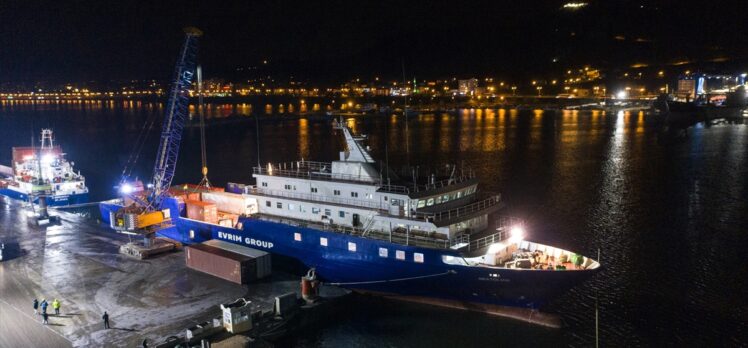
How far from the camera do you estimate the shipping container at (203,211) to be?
103 feet

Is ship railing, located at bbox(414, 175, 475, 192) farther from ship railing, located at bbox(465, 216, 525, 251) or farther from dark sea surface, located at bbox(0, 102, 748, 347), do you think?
dark sea surface, located at bbox(0, 102, 748, 347)

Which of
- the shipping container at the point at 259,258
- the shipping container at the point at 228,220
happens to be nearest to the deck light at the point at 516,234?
the shipping container at the point at 259,258

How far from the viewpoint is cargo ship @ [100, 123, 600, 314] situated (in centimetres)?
2227

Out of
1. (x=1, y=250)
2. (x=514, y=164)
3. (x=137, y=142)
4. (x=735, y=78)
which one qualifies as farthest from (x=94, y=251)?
(x=735, y=78)

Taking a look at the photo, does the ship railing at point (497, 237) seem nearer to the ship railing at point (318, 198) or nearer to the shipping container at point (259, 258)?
the ship railing at point (318, 198)

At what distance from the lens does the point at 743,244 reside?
35531mm

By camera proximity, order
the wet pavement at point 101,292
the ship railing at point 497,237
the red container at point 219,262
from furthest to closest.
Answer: the red container at point 219,262
the ship railing at point 497,237
the wet pavement at point 101,292


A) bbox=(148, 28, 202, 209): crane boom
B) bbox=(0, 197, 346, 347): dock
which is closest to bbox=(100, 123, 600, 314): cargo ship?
bbox=(0, 197, 346, 347): dock

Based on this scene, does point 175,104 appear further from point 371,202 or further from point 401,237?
point 401,237

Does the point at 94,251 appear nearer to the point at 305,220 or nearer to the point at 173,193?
the point at 173,193

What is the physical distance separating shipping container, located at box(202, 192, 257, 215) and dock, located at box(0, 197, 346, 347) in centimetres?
421

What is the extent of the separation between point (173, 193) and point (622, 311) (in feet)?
94.4

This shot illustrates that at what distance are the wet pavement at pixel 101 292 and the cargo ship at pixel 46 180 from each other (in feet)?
47.7

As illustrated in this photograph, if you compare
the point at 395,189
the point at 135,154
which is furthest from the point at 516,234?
the point at 135,154
